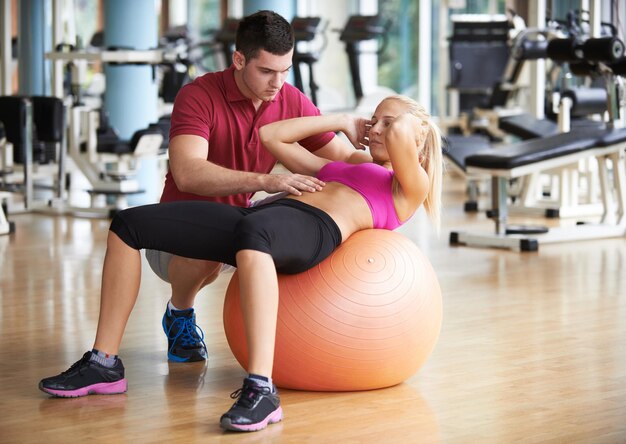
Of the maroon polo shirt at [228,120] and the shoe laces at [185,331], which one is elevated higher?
the maroon polo shirt at [228,120]

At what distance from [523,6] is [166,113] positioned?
134 inches

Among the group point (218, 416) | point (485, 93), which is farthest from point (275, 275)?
point (485, 93)

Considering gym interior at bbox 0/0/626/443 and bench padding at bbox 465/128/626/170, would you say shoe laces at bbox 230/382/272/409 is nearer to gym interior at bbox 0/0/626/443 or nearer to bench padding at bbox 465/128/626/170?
gym interior at bbox 0/0/626/443

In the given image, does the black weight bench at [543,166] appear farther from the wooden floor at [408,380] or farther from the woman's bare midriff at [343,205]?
the woman's bare midriff at [343,205]

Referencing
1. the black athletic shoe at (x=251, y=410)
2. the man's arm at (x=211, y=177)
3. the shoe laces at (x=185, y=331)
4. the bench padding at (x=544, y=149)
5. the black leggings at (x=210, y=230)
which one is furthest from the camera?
the bench padding at (x=544, y=149)

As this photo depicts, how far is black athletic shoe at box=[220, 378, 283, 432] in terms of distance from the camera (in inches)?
85.6

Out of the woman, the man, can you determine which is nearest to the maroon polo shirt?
the man

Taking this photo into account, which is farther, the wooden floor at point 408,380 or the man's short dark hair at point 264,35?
the man's short dark hair at point 264,35

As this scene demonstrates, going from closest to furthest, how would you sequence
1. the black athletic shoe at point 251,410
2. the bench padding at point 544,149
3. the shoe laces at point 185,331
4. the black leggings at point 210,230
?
the black athletic shoe at point 251,410 → the black leggings at point 210,230 → the shoe laces at point 185,331 → the bench padding at point 544,149

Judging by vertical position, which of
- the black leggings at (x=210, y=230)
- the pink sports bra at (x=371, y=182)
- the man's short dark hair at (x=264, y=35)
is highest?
the man's short dark hair at (x=264, y=35)

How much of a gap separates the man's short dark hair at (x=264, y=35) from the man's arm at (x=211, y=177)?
0.26 meters

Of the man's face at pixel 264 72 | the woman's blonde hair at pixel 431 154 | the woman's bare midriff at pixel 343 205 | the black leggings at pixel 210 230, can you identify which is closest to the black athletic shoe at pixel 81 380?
the black leggings at pixel 210 230

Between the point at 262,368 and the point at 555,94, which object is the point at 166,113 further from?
the point at 262,368

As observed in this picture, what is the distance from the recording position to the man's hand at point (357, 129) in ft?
8.38
